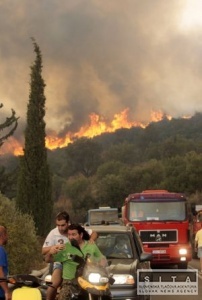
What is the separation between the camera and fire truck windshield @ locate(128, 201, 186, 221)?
2386 centimetres

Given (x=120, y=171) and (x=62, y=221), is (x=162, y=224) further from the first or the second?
(x=120, y=171)

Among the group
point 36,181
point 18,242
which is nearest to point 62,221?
point 18,242

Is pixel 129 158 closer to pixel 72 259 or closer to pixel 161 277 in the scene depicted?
pixel 161 277

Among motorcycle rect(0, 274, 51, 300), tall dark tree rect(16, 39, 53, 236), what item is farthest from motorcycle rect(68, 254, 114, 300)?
tall dark tree rect(16, 39, 53, 236)

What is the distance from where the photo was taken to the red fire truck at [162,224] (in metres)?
23.2

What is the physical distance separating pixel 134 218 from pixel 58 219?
47.8ft

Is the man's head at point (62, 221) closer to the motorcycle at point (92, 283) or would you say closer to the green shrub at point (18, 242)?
the motorcycle at point (92, 283)

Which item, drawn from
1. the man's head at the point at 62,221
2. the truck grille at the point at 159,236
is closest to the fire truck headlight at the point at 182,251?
the truck grille at the point at 159,236

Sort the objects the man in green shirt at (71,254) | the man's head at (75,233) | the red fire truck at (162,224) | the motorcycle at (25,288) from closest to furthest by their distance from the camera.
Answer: the motorcycle at (25,288) < the man in green shirt at (71,254) < the man's head at (75,233) < the red fire truck at (162,224)

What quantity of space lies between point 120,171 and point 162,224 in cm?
7868

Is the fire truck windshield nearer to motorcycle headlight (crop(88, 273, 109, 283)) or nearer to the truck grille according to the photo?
the truck grille

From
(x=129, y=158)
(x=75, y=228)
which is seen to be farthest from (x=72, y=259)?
(x=129, y=158)

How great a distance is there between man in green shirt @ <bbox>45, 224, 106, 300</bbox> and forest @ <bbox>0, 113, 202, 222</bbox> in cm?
3216

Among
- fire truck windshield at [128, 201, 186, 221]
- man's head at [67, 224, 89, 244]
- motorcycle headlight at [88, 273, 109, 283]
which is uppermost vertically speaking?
fire truck windshield at [128, 201, 186, 221]
